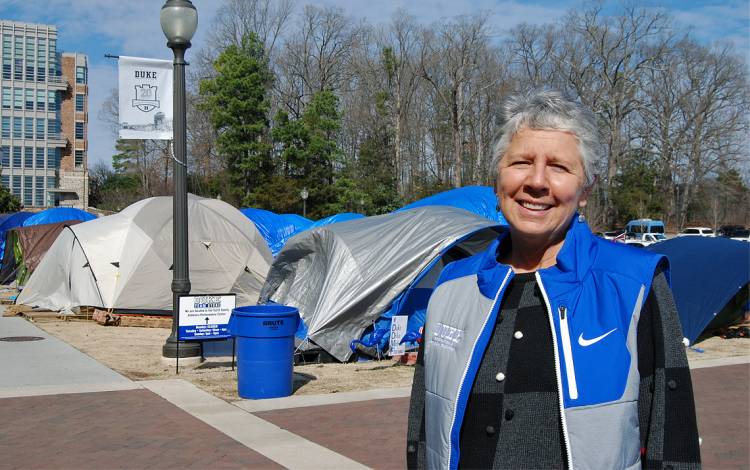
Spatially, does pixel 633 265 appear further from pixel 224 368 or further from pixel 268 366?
pixel 224 368

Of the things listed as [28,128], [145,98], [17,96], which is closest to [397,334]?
[145,98]

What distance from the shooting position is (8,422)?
767cm

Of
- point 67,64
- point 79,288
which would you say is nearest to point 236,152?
point 79,288

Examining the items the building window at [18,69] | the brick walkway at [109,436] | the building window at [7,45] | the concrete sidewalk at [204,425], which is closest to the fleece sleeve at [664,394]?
the concrete sidewalk at [204,425]

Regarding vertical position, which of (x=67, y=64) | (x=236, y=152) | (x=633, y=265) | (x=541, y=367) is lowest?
(x=541, y=367)

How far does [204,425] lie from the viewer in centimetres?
753

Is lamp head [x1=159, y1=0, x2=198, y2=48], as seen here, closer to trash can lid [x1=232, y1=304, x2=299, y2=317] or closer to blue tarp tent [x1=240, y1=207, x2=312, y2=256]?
trash can lid [x1=232, y1=304, x2=299, y2=317]

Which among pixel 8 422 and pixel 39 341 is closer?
pixel 8 422

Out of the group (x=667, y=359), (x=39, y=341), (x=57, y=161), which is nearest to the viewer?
(x=667, y=359)

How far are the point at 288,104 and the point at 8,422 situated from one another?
4869 cm

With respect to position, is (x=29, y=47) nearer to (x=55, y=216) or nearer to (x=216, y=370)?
(x=55, y=216)

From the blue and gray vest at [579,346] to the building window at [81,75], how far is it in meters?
91.4

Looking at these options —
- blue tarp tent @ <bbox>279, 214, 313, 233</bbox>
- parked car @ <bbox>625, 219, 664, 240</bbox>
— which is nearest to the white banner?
blue tarp tent @ <bbox>279, 214, 313, 233</bbox>

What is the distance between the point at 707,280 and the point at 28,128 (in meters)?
81.5
